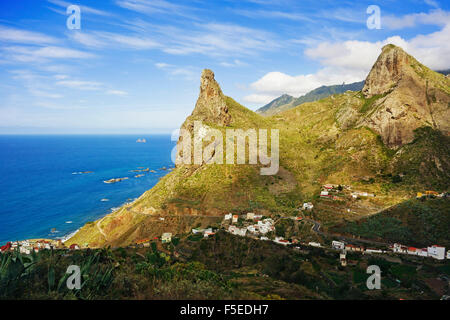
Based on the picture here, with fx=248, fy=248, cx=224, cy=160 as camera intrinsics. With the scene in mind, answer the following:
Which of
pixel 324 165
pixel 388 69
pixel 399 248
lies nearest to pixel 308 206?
pixel 399 248

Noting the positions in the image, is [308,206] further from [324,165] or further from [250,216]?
[324,165]

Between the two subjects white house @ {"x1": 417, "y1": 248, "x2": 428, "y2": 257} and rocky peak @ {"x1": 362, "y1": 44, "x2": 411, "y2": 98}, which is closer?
white house @ {"x1": 417, "y1": 248, "x2": 428, "y2": 257}

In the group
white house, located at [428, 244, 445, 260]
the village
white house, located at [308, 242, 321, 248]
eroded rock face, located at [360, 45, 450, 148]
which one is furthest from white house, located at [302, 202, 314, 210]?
eroded rock face, located at [360, 45, 450, 148]

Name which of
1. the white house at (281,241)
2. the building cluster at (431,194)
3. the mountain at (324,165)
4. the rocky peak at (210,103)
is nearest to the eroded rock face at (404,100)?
the mountain at (324,165)

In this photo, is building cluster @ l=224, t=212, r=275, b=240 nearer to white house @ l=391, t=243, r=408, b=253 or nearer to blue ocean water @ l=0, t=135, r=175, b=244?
white house @ l=391, t=243, r=408, b=253

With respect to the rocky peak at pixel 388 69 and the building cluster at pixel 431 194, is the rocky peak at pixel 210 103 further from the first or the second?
the building cluster at pixel 431 194

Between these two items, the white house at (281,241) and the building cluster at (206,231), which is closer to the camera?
the white house at (281,241)
